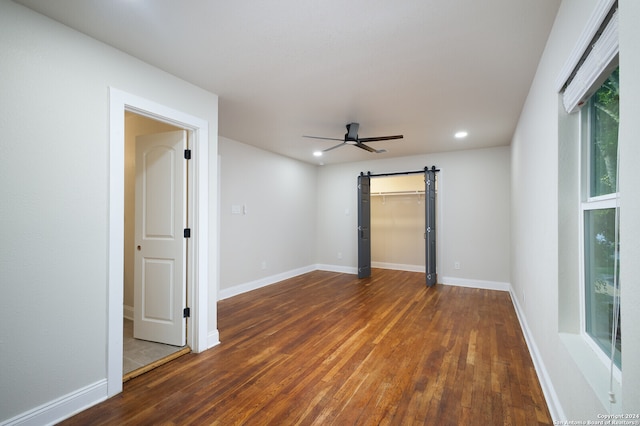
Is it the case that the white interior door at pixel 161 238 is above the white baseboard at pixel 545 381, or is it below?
above

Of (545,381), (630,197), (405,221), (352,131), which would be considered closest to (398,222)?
(405,221)

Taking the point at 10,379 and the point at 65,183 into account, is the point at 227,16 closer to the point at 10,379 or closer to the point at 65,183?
the point at 65,183

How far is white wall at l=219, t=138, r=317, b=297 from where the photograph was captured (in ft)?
16.0

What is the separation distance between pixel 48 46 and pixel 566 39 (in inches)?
123

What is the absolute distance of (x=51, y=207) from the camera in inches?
75.9

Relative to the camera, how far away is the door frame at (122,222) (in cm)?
222

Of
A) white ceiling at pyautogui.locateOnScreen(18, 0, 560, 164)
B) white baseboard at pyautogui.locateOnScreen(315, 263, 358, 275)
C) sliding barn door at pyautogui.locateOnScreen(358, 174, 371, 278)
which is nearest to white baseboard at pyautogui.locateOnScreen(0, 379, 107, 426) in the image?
white ceiling at pyautogui.locateOnScreen(18, 0, 560, 164)

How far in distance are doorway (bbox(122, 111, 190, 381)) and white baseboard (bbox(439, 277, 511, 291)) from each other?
472cm

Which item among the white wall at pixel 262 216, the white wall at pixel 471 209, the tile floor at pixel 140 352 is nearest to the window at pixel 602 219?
the tile floor at pixel 140 352

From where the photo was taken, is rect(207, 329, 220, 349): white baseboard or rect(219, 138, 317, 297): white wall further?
rect(219, 138, 317, 297): white wall

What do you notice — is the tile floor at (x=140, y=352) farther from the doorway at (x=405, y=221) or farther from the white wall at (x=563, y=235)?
the doorway at (x=405, y=221)

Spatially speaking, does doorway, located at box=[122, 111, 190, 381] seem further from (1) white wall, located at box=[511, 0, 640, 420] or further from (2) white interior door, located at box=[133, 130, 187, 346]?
(1) white wall, located at box=[511, 0, 640, 420]

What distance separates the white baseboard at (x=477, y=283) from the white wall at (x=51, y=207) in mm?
5407

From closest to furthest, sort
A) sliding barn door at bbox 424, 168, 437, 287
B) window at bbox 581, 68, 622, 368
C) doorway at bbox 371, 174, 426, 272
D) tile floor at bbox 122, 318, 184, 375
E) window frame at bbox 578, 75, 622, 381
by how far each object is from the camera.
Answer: window at bbox 581, 68, 622, 368
window frame at bbox 578, 75, 622, 381
tile floor at bbox 122, 318, 184, 375
sliding barn door at bbox 424, 168, 437, 287
doorway at bbox 371, 174, 426, 272
